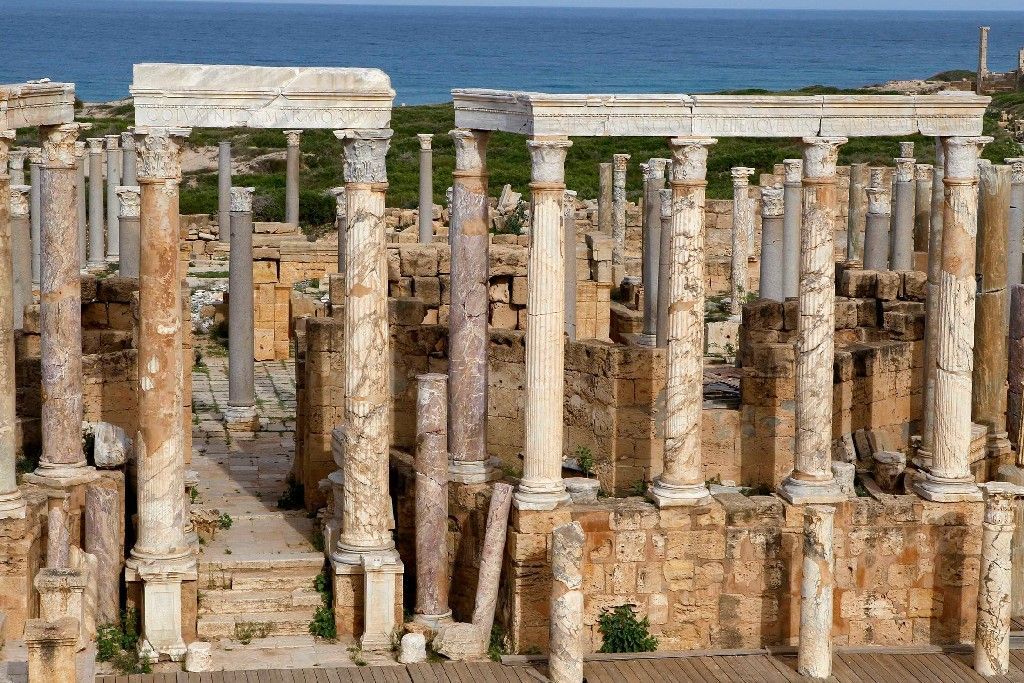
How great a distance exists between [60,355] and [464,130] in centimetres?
441

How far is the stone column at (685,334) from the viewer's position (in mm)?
18922

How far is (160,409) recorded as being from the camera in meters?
18.1

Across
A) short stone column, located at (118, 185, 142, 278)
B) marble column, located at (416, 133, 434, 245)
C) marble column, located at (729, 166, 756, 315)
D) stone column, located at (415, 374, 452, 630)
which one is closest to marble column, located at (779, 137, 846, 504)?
stone column, located at (415, 374, 452, 630)

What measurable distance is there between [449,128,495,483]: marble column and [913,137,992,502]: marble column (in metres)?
4.35

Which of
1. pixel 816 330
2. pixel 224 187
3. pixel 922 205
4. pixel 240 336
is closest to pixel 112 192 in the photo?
pixel 224 187

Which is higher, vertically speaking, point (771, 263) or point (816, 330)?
point (771, 263)

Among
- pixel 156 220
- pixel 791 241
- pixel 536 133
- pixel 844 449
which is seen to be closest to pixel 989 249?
pixel 844 449

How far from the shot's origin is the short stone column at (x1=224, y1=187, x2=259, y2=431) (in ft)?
86.9

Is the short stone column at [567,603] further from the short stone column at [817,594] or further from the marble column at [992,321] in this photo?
the marble column at [992,321]

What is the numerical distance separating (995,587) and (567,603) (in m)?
3.87

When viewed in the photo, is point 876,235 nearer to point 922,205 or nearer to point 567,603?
point 922,205

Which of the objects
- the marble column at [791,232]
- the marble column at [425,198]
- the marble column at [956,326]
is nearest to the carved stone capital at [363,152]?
the marble column at [956,326]

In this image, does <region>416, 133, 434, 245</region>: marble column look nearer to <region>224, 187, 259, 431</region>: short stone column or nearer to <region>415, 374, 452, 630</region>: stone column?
<region>224, 187, 259, 431</region>: short stone column

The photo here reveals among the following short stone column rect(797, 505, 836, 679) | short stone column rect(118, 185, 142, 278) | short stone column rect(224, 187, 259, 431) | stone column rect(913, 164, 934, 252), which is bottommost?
short stone column rect(797, 505, 836, 679)
